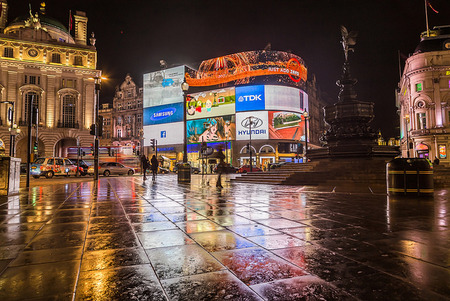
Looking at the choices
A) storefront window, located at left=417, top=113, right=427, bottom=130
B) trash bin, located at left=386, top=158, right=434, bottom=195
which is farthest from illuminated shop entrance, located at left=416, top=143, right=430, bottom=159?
trash bin, located at left=386, top=158, right=434, bottom=195

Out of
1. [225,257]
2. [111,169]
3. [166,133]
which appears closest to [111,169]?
[111,169]

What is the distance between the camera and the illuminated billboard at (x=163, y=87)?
213 ft

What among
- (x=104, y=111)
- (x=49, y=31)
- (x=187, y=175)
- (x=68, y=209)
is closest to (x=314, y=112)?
(x=104, y=111)

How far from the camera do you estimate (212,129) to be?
5947 centimetres

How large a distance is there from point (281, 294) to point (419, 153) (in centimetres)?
5071

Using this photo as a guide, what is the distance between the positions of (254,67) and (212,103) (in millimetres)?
11195

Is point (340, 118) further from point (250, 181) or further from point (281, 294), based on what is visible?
point (281, 294)

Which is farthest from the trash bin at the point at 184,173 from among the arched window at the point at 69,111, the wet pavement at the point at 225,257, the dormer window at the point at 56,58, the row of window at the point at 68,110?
Answer: the dormer window at the point at 56,58

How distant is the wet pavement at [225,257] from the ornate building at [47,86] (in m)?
45.5

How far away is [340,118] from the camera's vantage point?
54.1ft

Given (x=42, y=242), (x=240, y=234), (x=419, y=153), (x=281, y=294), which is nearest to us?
(x=281, y=294)

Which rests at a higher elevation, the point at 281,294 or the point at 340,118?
the point at 340,118

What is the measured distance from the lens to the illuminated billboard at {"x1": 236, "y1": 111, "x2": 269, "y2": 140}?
54.6m

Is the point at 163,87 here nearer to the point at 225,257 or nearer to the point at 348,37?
the point at 348,37
